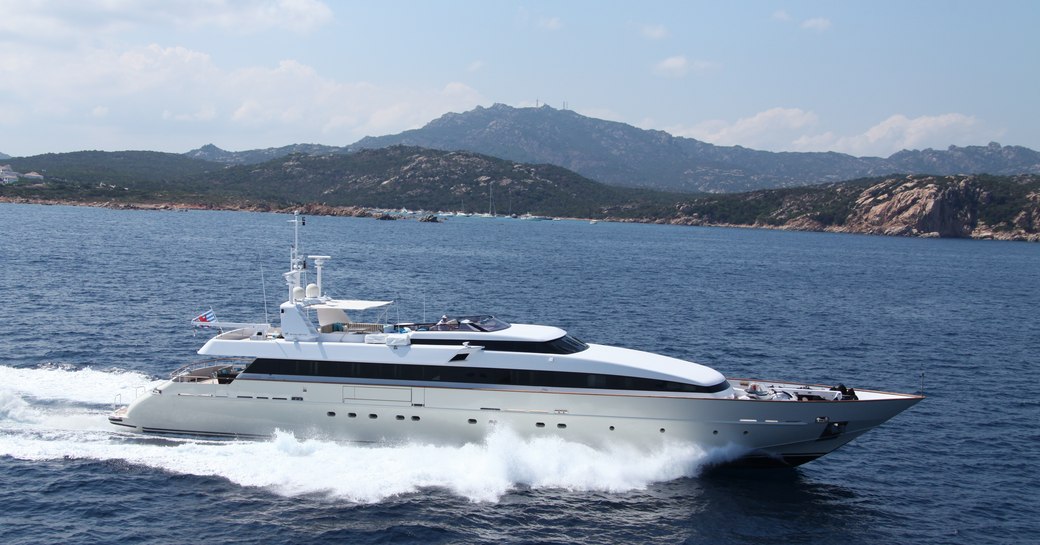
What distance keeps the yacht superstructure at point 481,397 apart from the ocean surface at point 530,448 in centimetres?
63

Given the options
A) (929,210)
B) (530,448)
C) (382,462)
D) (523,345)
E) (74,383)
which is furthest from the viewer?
(929,210)

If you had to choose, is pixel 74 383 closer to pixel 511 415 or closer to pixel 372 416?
pixel 372 416

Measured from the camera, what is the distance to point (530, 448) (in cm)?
2198

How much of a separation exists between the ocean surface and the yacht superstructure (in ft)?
2.05

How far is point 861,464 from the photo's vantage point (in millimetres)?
24828

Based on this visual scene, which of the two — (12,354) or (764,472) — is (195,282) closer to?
(12,354)

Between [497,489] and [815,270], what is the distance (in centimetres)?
7770

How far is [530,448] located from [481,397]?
2.03 meters

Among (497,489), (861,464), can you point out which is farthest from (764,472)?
(497,489)

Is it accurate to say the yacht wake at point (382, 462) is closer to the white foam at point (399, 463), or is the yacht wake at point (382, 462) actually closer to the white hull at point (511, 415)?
the white foam at point (399, 463)

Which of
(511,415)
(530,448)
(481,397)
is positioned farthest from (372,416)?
(530,448)

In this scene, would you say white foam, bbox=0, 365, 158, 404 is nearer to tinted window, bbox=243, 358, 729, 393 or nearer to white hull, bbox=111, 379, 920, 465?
white hull, bbox=111, 379, 920, 465

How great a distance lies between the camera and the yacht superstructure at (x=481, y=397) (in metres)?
22.2

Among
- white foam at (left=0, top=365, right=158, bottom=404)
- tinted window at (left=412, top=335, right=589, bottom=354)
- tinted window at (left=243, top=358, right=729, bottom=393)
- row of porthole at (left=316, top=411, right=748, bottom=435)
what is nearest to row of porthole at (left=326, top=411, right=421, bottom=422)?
row of porthole at (left=316, top=411, right=748, bottom=435)
